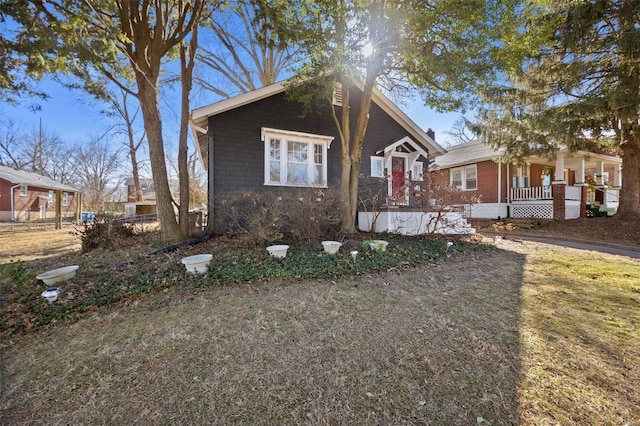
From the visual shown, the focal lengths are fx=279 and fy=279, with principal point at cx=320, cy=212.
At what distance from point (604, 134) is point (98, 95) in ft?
63.3

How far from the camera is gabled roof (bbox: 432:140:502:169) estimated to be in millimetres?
16763

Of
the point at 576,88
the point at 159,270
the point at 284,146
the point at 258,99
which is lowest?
the point at 159,270

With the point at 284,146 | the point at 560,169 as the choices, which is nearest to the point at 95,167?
the point at 284,146

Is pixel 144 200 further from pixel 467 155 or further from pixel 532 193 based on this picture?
pixel 532 193

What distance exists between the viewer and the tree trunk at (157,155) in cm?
793

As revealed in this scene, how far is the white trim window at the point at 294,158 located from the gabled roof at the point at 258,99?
114 centimetres

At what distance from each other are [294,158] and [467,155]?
45.9ft

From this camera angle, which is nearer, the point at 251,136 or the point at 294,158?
the point at 251,136

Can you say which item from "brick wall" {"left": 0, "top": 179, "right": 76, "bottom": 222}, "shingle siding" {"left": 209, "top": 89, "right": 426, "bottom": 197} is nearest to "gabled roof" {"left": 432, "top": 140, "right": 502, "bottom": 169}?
"shingle siding" {"left": 209, "top": 89, "right": 426, "bottom": 197}

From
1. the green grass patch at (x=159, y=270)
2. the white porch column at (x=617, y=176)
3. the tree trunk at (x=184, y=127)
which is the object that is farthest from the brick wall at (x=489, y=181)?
the tree trunk at (x=184, y=127)

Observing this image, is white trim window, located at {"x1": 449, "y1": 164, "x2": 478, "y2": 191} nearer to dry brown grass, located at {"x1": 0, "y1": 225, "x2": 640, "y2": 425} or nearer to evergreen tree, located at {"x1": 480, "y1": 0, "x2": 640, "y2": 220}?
evergreen tree, located at {"x1": 480, "y1": 0, "x2": 640, "y2": 220}

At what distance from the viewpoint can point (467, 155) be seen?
18766mm

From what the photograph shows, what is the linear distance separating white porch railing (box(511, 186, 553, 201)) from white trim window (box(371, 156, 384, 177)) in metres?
9.58

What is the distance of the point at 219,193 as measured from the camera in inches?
346
